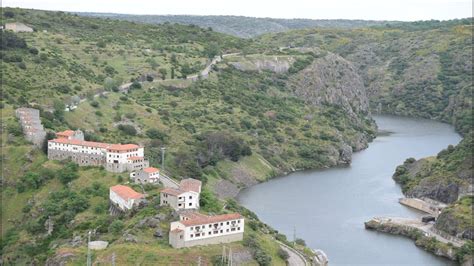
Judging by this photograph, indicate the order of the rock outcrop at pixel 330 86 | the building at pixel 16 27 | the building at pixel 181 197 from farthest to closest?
the rock outcrop at pixel 330 86 < the building at pixel 16 27 < the building at pixel 181 197

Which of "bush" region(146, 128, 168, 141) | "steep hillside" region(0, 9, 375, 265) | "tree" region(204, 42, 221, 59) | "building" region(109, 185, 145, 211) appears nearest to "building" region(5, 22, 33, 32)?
"steep hillside" region(0, 9, 375, 265)

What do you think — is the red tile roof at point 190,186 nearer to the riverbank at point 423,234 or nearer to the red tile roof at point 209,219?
the red tile roof at point 209,219

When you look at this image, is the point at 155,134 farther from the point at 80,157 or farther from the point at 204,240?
the point at 204,240

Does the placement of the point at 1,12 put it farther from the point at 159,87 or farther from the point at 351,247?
the point at 351,247

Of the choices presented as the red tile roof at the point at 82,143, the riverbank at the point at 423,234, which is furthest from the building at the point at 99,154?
the riverbank at the point at 423,234

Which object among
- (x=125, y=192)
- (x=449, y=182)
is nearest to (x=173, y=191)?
Answer: (x=125, y=192)

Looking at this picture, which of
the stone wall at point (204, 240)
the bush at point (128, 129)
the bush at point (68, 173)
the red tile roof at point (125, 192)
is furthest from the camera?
the bush at point (128, 129)

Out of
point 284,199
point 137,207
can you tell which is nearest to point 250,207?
point 284,199
